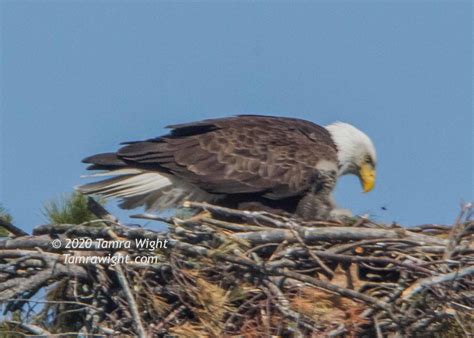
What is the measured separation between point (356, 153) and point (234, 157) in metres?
0.96

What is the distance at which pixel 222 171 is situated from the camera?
8.12 meters

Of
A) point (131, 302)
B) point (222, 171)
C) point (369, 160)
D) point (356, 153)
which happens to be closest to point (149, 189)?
point (222, 171)

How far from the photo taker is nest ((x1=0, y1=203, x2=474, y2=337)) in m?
6.29

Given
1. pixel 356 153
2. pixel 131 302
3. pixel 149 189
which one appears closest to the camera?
pixel 131 302

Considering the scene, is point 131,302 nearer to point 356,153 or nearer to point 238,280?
point 238,280

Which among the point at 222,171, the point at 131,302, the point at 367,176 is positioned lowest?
the point at 131,302

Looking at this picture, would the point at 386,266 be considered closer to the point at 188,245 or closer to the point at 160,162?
the point at 188,245

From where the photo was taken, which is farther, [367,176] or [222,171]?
[367,176]

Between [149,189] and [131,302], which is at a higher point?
[149,189]

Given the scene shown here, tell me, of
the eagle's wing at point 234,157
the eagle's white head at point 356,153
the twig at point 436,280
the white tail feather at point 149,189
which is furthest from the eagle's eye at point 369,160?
the twig at point 436,280

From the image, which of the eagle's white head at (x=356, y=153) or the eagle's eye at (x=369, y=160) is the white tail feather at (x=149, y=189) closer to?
the eagle's white head at (x=356, y=153)

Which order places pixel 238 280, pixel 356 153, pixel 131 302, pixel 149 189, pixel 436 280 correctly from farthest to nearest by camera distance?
Answer: pixel 356 153 → pixel 149 189 → pixel 238 280 → pixel 131 302 → pixel 436 280

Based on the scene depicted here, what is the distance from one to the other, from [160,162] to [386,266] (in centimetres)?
197

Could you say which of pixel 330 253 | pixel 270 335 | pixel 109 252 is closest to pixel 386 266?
pixel 330 253
